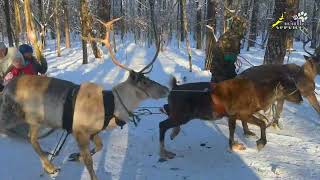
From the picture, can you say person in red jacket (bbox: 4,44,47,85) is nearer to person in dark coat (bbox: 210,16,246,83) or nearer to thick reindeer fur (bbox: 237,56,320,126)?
person in dark coat (bbox: 210,16,246,83)

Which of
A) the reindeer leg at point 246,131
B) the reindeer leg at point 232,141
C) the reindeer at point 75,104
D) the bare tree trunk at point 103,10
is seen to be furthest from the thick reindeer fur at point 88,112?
the bare tree trunk at point 103,10

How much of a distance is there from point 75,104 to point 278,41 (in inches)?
268

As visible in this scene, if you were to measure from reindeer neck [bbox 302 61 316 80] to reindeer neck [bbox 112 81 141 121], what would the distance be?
413 cm

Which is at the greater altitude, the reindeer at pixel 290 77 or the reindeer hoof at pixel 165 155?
the reindeer at pixel 290 77

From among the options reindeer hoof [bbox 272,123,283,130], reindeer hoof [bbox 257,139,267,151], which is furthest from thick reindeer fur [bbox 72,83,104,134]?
reindeer hoof [bbox 272,123,283,130]

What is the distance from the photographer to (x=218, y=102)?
678cm

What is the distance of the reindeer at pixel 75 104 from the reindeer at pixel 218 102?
0.74 m

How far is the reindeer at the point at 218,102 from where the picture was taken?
680 centimetres

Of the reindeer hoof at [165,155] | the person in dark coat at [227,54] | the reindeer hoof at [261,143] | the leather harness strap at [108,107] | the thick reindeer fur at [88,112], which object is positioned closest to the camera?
the thick reindeer fur at [88,112]

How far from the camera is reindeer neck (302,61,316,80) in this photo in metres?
8.56

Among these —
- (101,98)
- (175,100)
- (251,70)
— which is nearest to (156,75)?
(251,70)

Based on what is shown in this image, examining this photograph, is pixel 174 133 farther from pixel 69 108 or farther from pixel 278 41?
pixel 278 41

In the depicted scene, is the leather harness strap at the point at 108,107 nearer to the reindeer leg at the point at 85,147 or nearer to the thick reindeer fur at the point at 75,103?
the thick reindeer fur at the point at 75,103

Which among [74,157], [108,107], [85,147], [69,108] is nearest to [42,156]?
[74,157]
